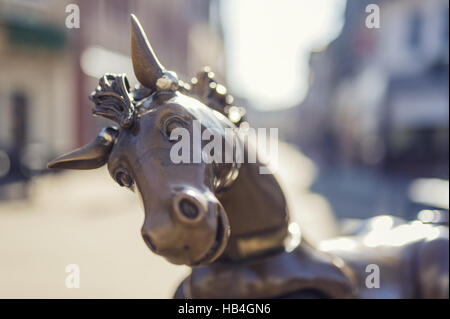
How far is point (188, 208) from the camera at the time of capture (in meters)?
0.89

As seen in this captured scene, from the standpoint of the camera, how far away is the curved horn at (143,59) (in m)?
1.07

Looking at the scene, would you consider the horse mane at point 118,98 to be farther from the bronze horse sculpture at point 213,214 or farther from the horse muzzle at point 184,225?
the horse muzzle at point 184,225

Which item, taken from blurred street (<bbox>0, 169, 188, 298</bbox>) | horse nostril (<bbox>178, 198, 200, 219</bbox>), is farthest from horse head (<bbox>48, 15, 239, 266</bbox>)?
blurred street (<bbox>0, 169, 188, 298</bbox>)

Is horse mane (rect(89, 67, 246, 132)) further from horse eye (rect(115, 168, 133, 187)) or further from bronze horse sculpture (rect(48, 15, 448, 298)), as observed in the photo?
horse eye (rect(115, 168, 133, 187))

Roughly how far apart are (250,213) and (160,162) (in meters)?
0.40

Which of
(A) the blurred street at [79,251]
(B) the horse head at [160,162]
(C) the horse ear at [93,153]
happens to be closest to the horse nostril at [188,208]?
(B) the horse head at [160,162]

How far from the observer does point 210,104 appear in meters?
1.29

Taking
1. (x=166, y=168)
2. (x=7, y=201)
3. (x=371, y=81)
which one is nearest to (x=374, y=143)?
(x=371, y=81)

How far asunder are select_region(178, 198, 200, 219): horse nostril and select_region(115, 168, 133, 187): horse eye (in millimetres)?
219

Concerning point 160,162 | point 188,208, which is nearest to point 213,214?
point 188,208

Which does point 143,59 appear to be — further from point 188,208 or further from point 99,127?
point 99,127

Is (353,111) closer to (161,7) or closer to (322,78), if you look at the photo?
(161,7)

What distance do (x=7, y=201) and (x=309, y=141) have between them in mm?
40154

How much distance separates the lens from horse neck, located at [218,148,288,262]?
1.23 m
